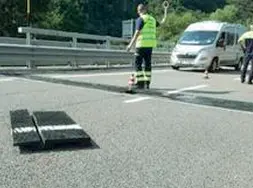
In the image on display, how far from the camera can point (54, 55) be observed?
57.7 ft

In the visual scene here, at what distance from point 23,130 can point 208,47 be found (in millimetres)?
17760

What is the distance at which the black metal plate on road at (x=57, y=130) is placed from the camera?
621 cm

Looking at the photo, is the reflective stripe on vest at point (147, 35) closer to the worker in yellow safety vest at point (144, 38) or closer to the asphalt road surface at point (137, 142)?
the worker in yellow safety vest at point (144, 38)

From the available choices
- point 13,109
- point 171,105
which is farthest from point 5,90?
point 171,105

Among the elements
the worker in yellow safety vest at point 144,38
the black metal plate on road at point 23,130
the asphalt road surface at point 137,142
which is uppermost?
the worker in yellow safety vest at point 144,38

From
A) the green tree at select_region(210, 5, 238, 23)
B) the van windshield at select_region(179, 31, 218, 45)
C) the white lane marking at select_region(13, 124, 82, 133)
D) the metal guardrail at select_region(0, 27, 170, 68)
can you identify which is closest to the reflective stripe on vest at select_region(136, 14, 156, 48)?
the metal guardrail at select_region(0, 27, 170, 68)

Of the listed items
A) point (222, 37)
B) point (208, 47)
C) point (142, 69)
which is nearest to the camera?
point (142, 69)

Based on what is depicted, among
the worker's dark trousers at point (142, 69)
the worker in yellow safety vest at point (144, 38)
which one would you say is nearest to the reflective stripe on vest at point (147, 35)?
the worker in yellow safety vest at point (144, 38)

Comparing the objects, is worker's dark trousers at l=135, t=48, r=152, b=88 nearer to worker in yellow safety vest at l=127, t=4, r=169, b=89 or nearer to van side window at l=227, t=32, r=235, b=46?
worker in yellow safety vest at l=127, t=4, r=169, b=89

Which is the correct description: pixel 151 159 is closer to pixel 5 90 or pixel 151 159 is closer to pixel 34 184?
pixel 34 184

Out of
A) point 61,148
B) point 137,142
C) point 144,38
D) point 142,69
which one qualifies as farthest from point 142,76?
point 61,148

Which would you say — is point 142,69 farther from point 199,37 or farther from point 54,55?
point 199,37

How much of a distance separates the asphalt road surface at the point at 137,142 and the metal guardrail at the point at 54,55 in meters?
3.82

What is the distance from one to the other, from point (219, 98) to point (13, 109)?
4.70 m
